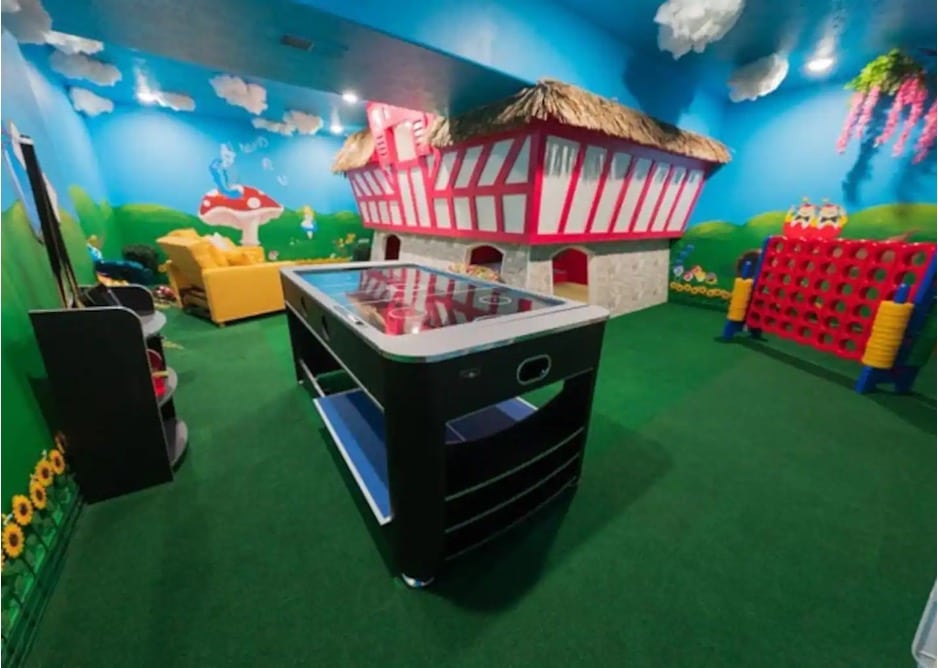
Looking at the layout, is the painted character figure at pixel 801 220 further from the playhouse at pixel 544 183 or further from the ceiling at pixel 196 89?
the ceiling at pixel 196 89

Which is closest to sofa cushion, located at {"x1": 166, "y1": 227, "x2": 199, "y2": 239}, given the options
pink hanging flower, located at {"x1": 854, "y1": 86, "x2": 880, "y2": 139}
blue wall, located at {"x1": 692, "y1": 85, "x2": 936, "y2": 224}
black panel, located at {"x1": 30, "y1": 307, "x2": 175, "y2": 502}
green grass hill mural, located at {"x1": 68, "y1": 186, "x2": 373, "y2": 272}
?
green grass hill mural, located at {"x1": 68, "y1": 186, "x2": 373, "y2": 272}

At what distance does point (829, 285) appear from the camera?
288cm

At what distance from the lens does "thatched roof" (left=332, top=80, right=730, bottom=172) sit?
2.57 metres

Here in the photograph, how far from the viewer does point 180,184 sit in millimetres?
5176

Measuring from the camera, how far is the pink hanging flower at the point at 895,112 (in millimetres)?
3049

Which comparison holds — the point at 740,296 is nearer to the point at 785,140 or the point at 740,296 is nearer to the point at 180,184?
the point at 785,140

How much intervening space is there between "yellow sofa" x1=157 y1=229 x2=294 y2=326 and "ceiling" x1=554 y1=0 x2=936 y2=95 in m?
3.52

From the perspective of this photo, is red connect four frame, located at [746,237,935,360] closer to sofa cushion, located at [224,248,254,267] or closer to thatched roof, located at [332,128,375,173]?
thatched roof, located at [332,128,375,173]

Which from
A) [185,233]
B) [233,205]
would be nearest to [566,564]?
[185,233]

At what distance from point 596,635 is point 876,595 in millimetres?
936

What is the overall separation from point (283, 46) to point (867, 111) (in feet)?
16.0

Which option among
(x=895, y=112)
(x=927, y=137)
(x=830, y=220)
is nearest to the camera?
(x=927, y=137)

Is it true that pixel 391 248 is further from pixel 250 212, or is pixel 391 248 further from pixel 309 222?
pixel 250 212

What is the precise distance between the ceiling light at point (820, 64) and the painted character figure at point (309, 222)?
6372mm
